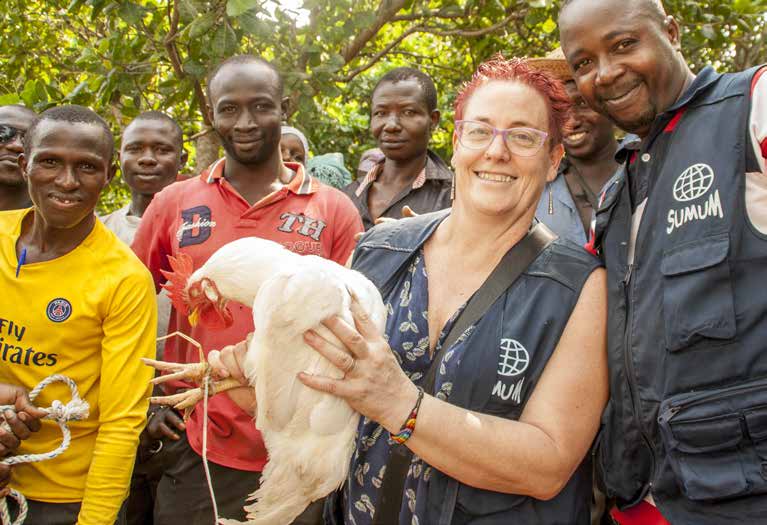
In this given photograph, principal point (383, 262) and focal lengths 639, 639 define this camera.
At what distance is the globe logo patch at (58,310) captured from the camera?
267 cm

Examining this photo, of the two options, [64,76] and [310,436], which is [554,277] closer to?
[310,436]

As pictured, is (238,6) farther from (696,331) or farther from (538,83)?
(696,331)

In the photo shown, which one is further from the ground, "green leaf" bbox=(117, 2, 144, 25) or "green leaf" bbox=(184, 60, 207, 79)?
"green leaf" bbox=(117, 2, 144, 25)

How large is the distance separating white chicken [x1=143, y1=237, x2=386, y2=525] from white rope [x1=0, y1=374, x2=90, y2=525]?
688 millimetres

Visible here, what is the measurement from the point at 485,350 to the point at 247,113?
6.56ft

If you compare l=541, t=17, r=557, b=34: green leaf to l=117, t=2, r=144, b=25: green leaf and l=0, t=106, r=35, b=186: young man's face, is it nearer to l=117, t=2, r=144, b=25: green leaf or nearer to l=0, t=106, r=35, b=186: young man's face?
l=117, t=2, r=144, b=25: green leaf

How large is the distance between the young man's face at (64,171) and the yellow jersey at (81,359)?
0.65 feet

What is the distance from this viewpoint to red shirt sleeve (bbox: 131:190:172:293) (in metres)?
3.18

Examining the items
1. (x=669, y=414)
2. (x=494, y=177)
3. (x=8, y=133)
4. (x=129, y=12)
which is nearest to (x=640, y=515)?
(x=669, y=414)

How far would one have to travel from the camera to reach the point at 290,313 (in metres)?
1.85

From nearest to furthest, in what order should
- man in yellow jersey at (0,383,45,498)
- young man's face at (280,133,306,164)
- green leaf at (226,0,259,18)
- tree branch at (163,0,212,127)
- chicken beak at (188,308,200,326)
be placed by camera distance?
chicken beak at (188,308,200,326), man in yellow jersey at (0,383,45,498), green leaf at (226,0,259,18), tree branch at (163,0,212,127), young man's face at (280,133,306,164)

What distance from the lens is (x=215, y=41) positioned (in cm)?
433

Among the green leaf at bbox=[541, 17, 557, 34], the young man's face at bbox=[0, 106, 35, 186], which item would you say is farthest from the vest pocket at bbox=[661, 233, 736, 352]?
the green leaf at bbox=[541, 17, 557, 34]

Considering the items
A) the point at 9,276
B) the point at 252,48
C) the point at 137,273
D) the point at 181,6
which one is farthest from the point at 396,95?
the point at 9,276
